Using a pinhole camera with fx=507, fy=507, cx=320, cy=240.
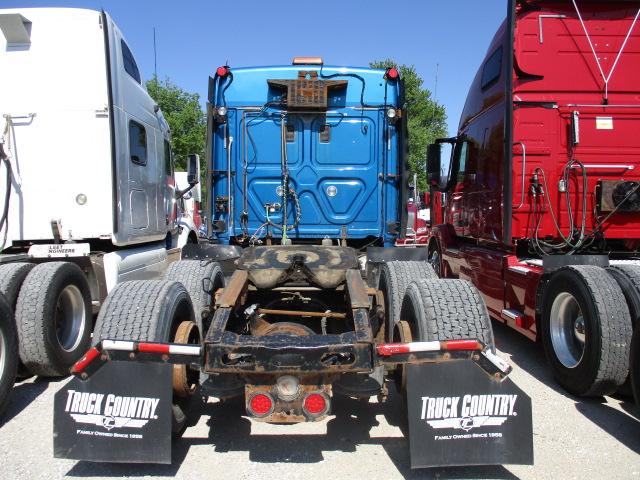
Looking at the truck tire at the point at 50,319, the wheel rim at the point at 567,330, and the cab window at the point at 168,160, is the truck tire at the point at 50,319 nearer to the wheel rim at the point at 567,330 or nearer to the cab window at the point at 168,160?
the cab window at the point at 168,160

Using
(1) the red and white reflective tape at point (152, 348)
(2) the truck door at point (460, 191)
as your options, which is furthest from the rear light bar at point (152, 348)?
(2) the truck door at point (460, 191)

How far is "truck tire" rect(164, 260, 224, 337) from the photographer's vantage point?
14.3ft

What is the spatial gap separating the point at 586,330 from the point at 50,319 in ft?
14.1

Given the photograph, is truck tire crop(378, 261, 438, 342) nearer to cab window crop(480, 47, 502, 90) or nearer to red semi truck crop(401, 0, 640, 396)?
red semi truck crop(401, 0, 640, 396)

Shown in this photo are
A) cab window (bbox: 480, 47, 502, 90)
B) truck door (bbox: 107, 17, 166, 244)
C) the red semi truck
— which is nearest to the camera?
the red semi truck

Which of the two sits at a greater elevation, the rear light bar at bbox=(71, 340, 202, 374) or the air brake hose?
the air brake hose

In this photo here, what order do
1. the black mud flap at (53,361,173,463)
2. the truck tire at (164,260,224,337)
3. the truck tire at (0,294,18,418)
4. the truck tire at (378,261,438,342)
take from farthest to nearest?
the truck tire at (164,260,224,337)
the truck tire at (378,261,438,342)
the truck tire at (0,294,18,418)
the black mud flap at (53,361,173,463)

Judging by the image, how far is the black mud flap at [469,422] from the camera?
103 inches

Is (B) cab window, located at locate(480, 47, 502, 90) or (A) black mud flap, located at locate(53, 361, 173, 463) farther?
(B) cab window, located at locate(480, 47, 502, 90)

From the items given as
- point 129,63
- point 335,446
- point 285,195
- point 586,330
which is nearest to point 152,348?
point 335,446

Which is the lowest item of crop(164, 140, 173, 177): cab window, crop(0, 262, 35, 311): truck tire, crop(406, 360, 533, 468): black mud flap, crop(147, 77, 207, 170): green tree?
crop(406, 360, 533, 468): black mud flap

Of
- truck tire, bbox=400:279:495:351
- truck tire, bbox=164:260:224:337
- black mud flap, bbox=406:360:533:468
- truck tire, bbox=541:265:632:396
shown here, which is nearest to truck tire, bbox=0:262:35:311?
truck tire, bbox=164:260:224:337

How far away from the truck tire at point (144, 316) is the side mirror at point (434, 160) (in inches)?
198

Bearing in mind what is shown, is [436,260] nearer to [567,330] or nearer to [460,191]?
[460,191]
